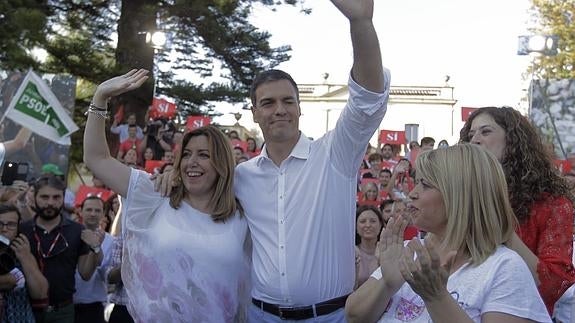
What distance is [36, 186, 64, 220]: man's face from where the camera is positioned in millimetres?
6007

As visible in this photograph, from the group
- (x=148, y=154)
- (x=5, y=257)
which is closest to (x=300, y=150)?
(x=5, y=257)

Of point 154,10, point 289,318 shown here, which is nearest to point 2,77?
point 154,10

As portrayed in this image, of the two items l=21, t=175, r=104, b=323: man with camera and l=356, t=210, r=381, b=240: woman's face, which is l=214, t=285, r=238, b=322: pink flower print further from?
l=356, t=210, r=381, b=240: woman's face

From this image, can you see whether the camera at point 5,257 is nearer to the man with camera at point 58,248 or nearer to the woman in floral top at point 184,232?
the man with camera at point 58,248

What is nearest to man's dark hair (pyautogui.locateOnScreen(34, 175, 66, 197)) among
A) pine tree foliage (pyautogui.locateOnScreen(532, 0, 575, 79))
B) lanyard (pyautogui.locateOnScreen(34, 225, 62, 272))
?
lanyard (pyautogui.locateOnScreen(34, 225, 62, 272))

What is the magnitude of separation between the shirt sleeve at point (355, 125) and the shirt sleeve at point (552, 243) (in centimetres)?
73

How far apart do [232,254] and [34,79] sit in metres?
7.01

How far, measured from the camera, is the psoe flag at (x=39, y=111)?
956cm

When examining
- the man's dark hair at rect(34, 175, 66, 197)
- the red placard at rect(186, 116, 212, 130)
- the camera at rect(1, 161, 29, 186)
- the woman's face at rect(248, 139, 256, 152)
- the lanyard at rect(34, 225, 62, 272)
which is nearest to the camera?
the lanyard at rect(34, 225, 62, 272)

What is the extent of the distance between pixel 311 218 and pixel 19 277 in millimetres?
2894

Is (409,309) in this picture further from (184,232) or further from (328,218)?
(184,232)

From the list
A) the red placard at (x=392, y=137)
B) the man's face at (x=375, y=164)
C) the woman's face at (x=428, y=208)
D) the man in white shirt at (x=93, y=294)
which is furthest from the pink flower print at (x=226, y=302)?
the red placard at (x=392, y=137)

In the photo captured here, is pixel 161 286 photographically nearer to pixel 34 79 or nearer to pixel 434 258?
pixel 434 258

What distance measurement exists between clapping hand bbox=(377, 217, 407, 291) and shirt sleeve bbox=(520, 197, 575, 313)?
64 centimetres
